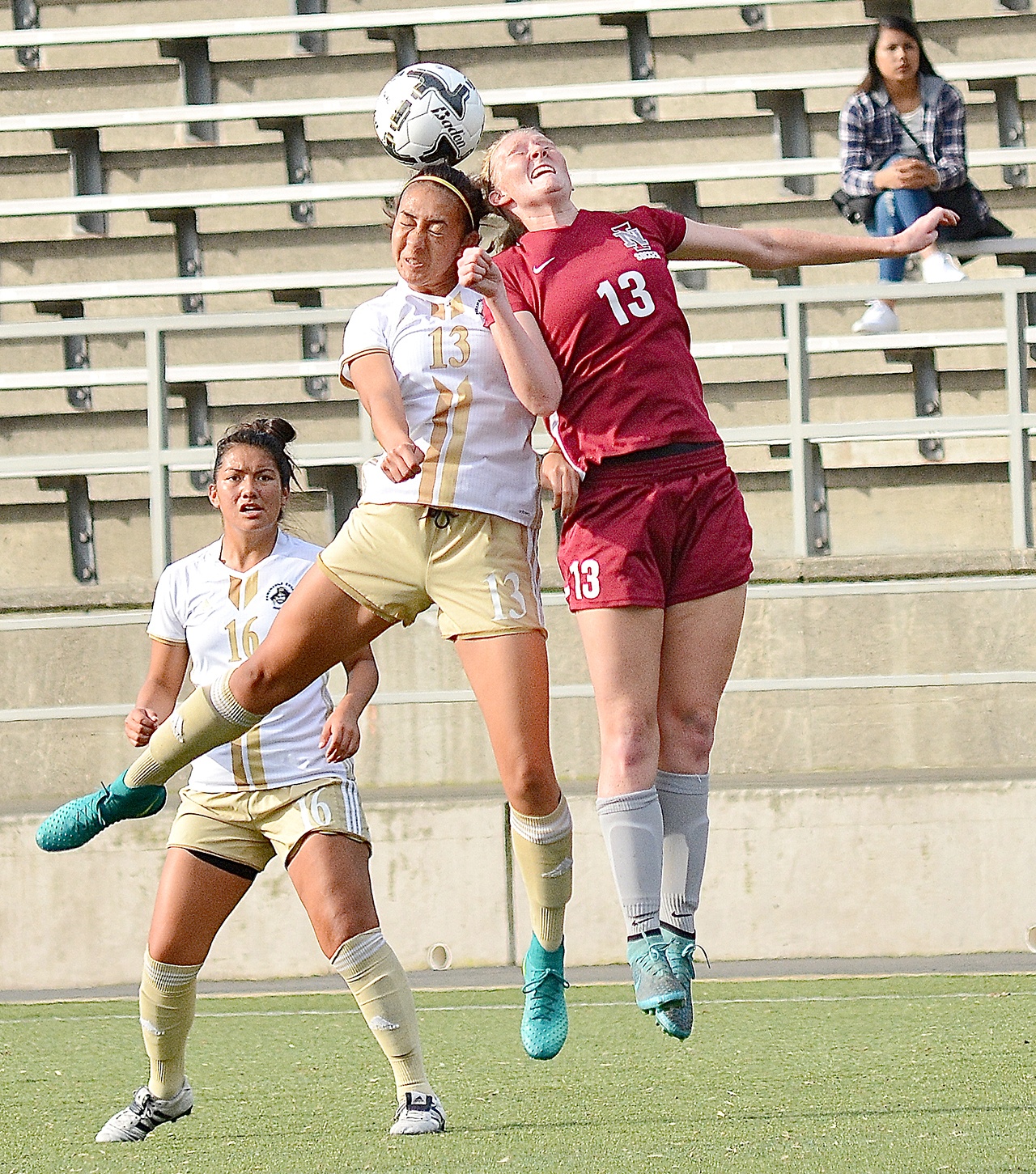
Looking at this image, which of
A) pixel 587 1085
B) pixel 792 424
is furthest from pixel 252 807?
pixel 792 424

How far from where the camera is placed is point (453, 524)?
3896mm

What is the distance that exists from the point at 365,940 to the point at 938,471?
525cm

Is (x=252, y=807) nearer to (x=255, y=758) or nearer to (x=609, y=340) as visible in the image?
(x=255, y=758)

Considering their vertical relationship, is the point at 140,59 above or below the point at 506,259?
above

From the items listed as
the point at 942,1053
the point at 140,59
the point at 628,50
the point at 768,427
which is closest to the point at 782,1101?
the point at 942,1053

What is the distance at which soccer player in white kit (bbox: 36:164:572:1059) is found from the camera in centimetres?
383

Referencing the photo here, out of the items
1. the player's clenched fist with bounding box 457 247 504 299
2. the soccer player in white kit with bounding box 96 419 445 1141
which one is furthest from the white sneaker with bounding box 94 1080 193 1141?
the player's clenched fist with bounding box 457 247 504 299

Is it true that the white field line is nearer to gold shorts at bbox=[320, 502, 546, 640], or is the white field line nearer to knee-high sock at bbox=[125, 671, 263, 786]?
A: knee-high sock at bbox=[125, 671, 263, 786]

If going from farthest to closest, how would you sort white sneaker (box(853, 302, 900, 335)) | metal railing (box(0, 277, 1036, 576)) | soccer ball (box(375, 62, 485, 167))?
white sneaker (box(853, 302, 900, 335)) < metal railing (box(0, 277, 1036, 576)) < soccer ball (box(375, 62, 485, 167))

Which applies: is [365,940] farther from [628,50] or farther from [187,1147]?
[628,50]

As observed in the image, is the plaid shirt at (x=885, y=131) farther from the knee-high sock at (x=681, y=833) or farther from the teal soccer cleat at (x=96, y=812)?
the teal soccer cleat at (x=96, y=812)

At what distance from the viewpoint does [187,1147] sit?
461cm

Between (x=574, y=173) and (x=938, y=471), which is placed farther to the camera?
(x=574, y=173)

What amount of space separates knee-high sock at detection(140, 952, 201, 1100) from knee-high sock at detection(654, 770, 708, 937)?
4.15 feet
